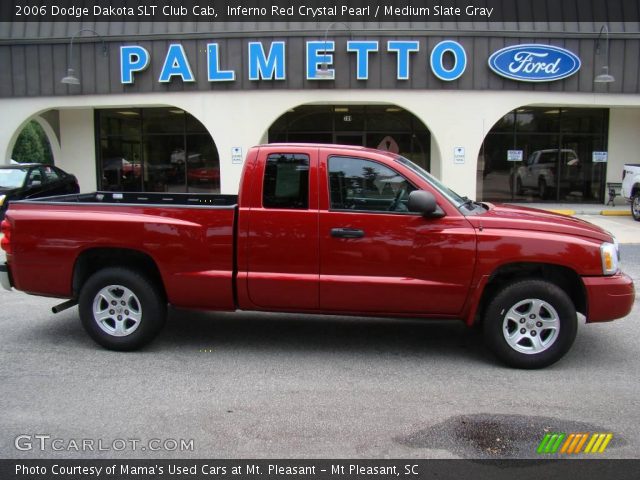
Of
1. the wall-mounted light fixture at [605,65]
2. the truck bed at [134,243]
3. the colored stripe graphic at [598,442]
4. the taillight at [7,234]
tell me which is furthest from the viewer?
the wall-mounted light fixture at [605,65]

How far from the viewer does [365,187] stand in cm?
488

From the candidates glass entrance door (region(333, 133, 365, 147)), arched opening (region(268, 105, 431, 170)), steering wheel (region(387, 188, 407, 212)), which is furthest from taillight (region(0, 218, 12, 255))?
glass entrance door (region(333, 133, 365, 147))

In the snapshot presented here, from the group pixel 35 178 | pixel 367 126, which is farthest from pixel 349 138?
pixel 35 178

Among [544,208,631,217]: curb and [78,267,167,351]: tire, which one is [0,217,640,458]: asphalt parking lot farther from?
[544,208,631,217]: curb

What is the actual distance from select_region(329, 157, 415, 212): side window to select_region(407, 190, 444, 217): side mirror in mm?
193

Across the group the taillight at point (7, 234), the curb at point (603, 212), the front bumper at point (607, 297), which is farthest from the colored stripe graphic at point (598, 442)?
the curb at point (603, 212)

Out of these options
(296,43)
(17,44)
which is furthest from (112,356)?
(17,44)

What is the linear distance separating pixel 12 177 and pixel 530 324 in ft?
40.0

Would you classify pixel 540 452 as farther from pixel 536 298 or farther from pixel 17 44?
pixel 17 44

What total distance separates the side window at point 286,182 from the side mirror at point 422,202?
91 cm

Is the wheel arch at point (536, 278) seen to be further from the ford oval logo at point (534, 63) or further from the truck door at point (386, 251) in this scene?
the ford oval logo at point (534, 63)

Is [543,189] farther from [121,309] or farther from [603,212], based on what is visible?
[121,309]

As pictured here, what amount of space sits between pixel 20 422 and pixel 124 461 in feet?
3.20

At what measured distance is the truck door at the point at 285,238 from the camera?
15.8ft
